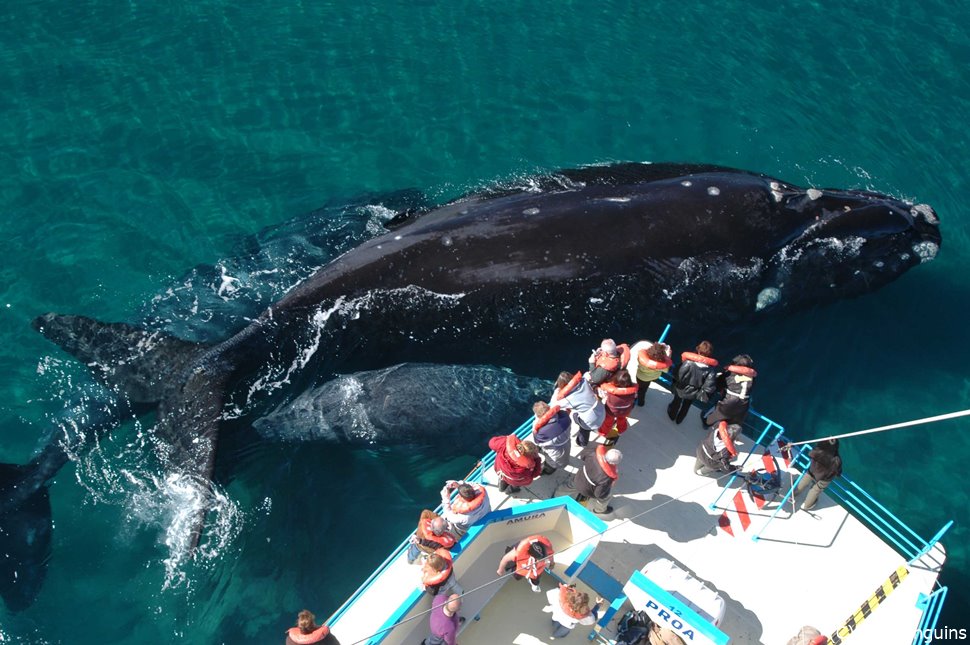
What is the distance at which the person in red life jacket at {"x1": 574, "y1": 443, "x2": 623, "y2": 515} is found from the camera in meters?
12.3

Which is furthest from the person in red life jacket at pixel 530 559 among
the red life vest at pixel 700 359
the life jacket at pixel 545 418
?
the red life vest at pixel 700 359

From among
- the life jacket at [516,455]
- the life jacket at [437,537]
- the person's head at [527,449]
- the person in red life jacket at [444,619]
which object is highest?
the person's head at [527,449]

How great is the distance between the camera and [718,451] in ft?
44.2

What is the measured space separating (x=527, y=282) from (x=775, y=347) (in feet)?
20.2

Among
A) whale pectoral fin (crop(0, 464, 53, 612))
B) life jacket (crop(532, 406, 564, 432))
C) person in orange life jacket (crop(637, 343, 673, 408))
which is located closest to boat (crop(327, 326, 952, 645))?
life jacket (crop(532, 406, 564, 432))

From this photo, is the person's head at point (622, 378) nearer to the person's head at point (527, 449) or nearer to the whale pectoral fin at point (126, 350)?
the person's head at point (527, 449)

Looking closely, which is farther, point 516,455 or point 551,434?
point 551,434

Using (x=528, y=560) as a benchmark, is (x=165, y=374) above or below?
below

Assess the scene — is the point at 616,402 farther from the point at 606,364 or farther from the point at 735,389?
the point at 735,389

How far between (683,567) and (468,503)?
146 inches

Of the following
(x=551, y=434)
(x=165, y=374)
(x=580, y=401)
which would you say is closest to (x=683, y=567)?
(x=551, y=434)

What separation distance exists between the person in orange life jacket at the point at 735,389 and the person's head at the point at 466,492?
4.79 metres

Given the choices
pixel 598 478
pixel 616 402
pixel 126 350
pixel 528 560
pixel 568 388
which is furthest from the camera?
pixel 126 350

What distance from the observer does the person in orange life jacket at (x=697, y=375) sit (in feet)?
44.9
